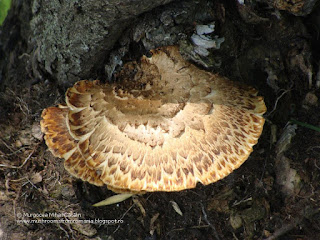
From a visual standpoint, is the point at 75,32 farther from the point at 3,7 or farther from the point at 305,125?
the point at 305,125

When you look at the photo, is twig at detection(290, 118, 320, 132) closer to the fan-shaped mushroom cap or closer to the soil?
the soil

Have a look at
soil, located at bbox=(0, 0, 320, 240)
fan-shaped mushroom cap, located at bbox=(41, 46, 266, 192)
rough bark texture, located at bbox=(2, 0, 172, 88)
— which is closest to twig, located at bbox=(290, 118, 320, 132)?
soil, located at bbox=(0, 0, 320, 240)

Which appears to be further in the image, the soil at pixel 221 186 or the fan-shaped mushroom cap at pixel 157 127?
the soil at pixel 221 186

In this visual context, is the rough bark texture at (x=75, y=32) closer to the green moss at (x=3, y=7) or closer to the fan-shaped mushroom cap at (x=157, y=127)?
the fan-shaped mushroom cap at (x=157, y=127)

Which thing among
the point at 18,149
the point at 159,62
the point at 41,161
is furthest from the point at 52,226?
the point at 159,62

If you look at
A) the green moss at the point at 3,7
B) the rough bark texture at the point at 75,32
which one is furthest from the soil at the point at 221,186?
the green moss at the point at 3,7

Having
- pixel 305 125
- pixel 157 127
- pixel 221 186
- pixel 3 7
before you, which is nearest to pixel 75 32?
pixel 157 127

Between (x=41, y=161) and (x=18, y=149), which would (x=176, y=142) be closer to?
(x=41, y=161)

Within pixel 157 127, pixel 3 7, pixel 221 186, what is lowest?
pixel 221 186
